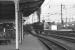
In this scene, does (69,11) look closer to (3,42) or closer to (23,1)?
(3,42)

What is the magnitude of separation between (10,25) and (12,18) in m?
1.07

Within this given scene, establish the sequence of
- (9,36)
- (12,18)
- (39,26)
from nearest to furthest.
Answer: (9,36) → (12,18) → (39,26)

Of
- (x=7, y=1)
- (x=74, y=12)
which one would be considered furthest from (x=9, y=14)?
(x=74, y=12)

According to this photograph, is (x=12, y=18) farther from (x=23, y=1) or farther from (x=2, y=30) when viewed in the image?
(x=23, y=1)

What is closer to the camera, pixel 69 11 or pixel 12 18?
pixel 12 18

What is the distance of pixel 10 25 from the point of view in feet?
67.5

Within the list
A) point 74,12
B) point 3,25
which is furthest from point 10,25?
point 74,12

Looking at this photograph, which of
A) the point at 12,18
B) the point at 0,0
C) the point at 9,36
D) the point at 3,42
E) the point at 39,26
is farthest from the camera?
the point at 39,26

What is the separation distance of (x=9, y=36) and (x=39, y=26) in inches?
957

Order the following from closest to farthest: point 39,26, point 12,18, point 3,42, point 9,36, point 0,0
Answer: point 0,0 < point 3,42 < point 9,36 < point 12,18 < point 39,26

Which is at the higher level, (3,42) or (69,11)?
(69,11)

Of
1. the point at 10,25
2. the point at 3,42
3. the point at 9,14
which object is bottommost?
the point at 3,42

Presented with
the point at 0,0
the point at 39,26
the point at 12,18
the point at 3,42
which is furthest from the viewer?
the point at 39,26

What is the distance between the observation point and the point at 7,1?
44.6 ft
